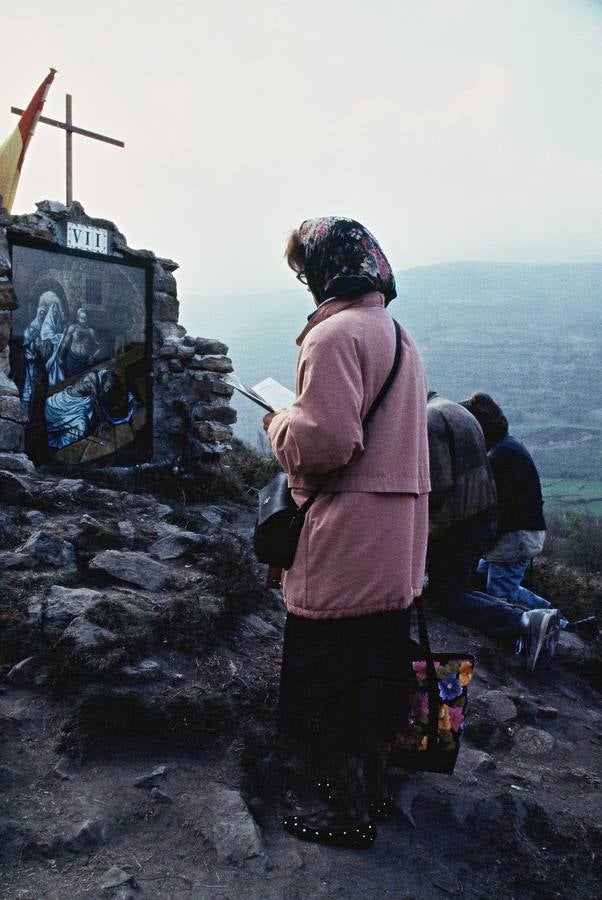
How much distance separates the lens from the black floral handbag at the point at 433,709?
252 centimetres

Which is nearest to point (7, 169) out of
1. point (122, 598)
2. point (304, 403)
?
point (122, 598)

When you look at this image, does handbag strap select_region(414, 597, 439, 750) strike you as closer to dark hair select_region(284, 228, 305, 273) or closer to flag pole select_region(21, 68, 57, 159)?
dark hair select_region(284, 228, 305, 273)

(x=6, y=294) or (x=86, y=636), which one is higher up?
(x=6, y=294)

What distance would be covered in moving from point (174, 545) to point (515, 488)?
7.90ft

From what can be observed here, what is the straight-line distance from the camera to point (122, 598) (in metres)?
3.72

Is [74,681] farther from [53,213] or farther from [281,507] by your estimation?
[53,213]

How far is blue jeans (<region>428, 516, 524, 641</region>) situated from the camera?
445cm

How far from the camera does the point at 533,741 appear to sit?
367 cm

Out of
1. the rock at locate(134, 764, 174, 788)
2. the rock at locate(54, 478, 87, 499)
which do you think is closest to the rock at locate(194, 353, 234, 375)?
the rock at locate(54, 478, 87, 499)

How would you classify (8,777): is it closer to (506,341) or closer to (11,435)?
(11,435)

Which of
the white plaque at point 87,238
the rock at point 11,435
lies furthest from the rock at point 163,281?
the rock at point 11,435

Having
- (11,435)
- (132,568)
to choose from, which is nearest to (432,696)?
(132,568)

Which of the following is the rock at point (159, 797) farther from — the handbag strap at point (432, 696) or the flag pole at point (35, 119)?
the flag pole at point (35, 119)

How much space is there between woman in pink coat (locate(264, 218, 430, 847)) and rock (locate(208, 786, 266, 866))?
15cm
